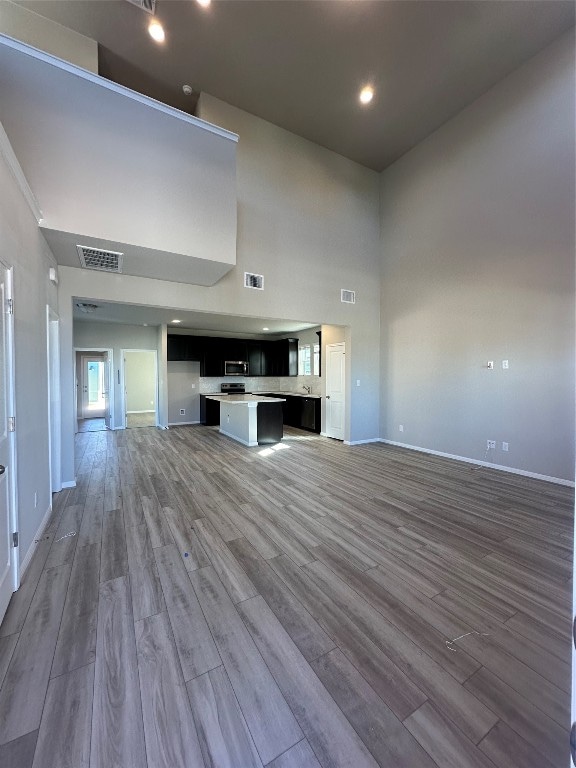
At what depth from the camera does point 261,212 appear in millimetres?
5184

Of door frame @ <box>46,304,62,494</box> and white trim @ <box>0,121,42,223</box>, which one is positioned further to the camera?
door frame @ <box>46,304,62,494</box>

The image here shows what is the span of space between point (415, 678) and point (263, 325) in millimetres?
6631

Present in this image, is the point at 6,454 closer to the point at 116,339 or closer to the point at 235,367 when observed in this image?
the point at 116,339

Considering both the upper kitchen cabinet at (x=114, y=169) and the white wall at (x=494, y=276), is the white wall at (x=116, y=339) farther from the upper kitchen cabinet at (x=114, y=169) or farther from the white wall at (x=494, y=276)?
the white wall at (x=494, y=276)

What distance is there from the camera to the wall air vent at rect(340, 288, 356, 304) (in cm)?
610

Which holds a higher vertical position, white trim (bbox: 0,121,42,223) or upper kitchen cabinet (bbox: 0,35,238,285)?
upper kitchen cabinet (bbox: 0,35,238,285)

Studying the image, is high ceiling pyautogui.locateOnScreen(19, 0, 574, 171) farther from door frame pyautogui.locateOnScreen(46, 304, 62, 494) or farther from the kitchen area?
the kitchen area

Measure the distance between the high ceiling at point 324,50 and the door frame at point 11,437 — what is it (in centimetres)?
417

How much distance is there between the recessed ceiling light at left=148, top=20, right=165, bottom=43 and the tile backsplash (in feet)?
21.8

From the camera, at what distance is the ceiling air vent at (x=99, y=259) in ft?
11.1

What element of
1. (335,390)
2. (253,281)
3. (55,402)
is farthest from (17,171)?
(335,390)

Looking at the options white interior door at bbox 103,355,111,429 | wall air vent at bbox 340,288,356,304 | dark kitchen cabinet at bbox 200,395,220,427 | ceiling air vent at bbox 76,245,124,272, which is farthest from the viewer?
dark kitchen cabinet at bbox 200,395,220,427

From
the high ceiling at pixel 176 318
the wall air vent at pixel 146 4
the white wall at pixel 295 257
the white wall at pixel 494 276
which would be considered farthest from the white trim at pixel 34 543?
the white wall at pixel 494 276

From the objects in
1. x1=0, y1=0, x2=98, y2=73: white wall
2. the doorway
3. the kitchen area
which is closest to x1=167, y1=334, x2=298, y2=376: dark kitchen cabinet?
the kitchen area
